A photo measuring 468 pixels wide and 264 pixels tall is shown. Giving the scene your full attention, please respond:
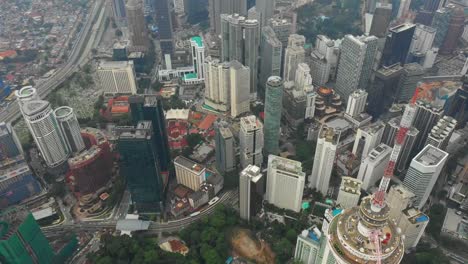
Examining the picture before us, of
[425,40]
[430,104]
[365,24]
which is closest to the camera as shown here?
[430,104]

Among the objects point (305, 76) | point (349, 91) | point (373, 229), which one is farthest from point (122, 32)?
point (373, 229)

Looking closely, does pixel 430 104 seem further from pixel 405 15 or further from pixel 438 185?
pixel 405 15

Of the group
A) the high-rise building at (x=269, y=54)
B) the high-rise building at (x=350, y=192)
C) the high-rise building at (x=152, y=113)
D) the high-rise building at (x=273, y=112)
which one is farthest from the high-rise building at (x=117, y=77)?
the high-rise building at (x=350, y=192)

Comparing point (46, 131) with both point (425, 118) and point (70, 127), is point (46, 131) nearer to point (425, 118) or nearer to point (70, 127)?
point (70, 127)

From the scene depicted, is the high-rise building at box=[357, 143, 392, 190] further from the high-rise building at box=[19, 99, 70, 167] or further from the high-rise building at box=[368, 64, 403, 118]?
the high-rise building at box=[19, 99, 70, 167]

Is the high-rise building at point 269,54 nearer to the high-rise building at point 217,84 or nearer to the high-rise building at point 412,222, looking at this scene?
the high-rise building at point 217,84

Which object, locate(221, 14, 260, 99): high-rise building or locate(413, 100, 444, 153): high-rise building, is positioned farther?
locate(221, 14, 260, 99): high-rise building

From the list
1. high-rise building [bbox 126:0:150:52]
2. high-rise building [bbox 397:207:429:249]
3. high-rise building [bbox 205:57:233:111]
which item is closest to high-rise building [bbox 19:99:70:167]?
high-rise building [bbox 205:57:233:111]
